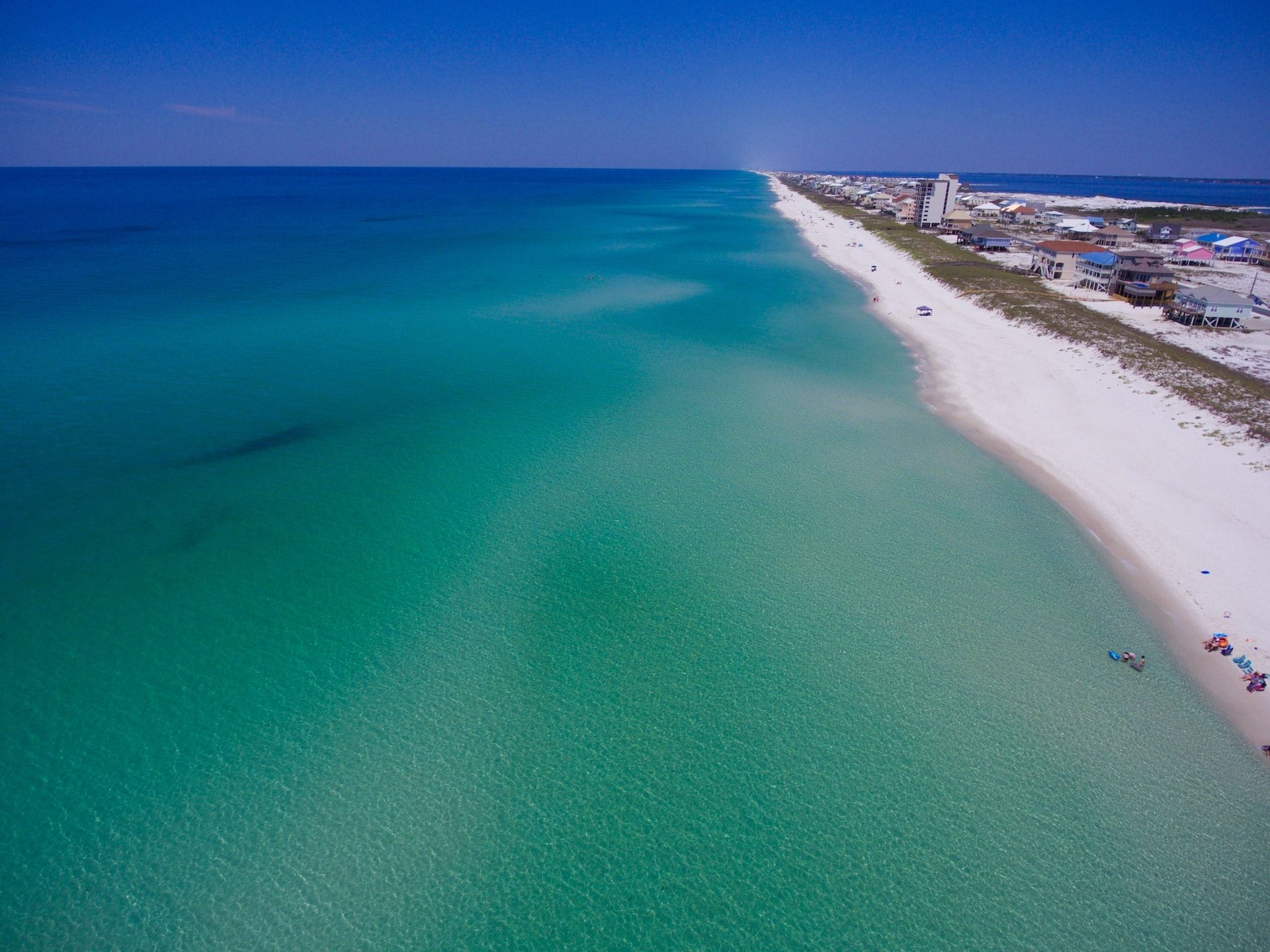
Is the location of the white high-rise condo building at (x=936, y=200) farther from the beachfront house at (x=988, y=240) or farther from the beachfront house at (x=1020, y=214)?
the beachfront house at (x=988, y=240)

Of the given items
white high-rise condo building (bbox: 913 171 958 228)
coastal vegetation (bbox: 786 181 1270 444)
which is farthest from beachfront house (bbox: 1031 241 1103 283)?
white high-rise condo building (bbox: 913 171 958 228)

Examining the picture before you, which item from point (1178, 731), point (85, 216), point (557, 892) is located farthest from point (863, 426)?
point (85, 216)

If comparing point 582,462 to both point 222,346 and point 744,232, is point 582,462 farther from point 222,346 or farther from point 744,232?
point 744,232

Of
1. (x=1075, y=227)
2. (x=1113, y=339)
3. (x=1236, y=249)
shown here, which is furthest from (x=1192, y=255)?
(x=1113, y=339)

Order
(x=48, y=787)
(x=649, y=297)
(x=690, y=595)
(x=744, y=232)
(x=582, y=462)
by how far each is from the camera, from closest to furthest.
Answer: (x=48, y=787), (x=690, y=595), (x=582, y=462), (x=649, y=297), (x=744, y=232)

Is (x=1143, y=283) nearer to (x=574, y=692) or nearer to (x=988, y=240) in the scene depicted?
(x=988, y=240)

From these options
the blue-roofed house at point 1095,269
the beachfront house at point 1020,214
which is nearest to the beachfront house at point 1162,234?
the beachfront house at point 1020,214

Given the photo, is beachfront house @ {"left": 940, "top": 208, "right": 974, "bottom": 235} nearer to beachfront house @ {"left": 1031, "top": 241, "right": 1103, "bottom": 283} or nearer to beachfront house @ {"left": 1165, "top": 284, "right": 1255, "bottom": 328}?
beachfront house @ {"left": 1031, "top": 241, "right": 1103, "bottom": 283}
